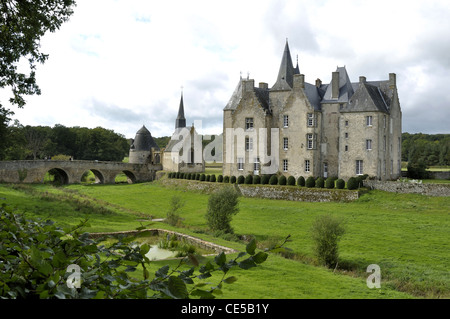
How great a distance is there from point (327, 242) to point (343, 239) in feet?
15.6

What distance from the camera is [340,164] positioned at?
3725cm

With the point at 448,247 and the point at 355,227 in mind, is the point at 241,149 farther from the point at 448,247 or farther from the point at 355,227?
Answer: the point at 448,247

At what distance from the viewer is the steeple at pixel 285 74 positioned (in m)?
40.8

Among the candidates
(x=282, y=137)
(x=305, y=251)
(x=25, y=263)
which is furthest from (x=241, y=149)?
(x=25, y=263)

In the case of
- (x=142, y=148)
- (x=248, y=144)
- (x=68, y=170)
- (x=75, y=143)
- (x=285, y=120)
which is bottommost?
(x=68, y=170)

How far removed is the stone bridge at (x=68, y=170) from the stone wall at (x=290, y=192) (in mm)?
21934

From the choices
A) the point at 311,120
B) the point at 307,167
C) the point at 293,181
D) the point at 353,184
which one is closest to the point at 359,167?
the point at 307,167

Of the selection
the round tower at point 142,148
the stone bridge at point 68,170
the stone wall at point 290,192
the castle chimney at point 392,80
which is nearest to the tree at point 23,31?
the stone wall at point 290,192

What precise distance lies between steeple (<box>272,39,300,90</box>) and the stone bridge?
28.9 m

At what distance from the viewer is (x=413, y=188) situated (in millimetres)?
29359

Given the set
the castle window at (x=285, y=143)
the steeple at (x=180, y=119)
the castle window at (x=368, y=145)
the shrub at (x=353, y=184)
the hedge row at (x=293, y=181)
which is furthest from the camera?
the steeple at (x=180, y=119)

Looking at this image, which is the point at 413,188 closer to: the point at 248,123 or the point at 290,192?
the point at 290,192

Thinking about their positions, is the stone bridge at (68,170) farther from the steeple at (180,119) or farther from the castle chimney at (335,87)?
the castle chimney at (335,87)
